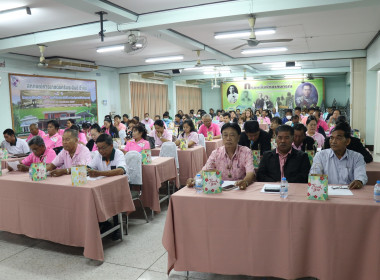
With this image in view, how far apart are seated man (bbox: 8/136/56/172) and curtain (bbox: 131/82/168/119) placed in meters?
9.15

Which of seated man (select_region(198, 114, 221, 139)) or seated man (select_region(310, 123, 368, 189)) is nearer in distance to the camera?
seated man (select_region(310, 123, 368, 189))

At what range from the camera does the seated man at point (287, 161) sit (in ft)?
9.96

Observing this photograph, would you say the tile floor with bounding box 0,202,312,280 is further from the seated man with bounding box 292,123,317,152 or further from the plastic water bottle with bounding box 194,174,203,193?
the seated man with bounding box 292,123,317,152

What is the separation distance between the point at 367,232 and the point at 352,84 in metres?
9.16

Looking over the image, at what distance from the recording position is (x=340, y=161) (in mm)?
2953

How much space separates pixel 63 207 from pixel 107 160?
2.43ft

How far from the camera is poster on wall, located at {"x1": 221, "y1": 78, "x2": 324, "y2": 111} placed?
686 inches

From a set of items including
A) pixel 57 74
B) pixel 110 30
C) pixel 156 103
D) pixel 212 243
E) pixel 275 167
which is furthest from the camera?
pixel 156 103

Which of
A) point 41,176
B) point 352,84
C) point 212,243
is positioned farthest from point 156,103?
point 212,243

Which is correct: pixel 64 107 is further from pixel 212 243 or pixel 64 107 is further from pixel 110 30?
pixel 212 243

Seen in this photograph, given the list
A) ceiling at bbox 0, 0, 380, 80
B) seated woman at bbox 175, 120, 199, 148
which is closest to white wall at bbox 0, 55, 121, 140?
ceiling at bbox 0, 0, 380, 80

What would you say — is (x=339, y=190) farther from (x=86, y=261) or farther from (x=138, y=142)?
(x=138, y=142)

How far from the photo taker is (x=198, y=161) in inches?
235

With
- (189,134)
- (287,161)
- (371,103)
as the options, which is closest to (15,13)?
(189,134)
